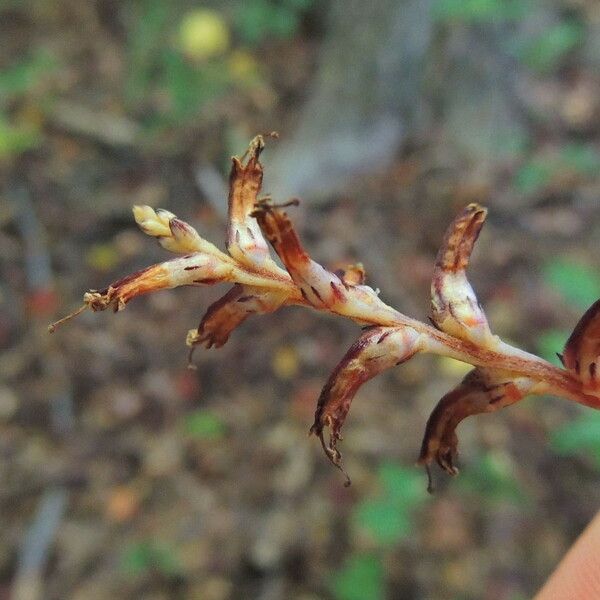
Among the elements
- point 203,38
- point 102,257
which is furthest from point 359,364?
point 203,38

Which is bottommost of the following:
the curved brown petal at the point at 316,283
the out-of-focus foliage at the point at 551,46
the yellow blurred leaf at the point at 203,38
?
the curved brown petal at the point at 316,283

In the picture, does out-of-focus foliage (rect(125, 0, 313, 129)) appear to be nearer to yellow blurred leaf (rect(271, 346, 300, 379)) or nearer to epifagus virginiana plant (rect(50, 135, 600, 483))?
yellow blurred leaf (rect(271, 346, 300, 379))

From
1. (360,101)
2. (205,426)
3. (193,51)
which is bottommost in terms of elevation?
(205,426)

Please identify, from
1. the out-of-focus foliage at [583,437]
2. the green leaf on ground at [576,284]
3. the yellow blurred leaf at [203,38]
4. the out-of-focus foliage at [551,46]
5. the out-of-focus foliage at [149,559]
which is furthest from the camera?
the yellow blurred leaf at [203,38]

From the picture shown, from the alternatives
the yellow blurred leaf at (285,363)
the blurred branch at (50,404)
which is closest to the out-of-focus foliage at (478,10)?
the yellow blurred leaf at (285,363)

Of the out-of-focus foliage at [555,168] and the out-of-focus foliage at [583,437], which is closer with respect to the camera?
the out-of-focus foliage at [583,437]

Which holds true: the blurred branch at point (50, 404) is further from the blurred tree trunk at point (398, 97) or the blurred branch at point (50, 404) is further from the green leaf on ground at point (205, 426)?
the blurred tree trunk at point (398, 97)

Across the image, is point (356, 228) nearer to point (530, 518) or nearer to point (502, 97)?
point (502, 97)

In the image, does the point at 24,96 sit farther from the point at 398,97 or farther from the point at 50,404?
the point at 398,97
